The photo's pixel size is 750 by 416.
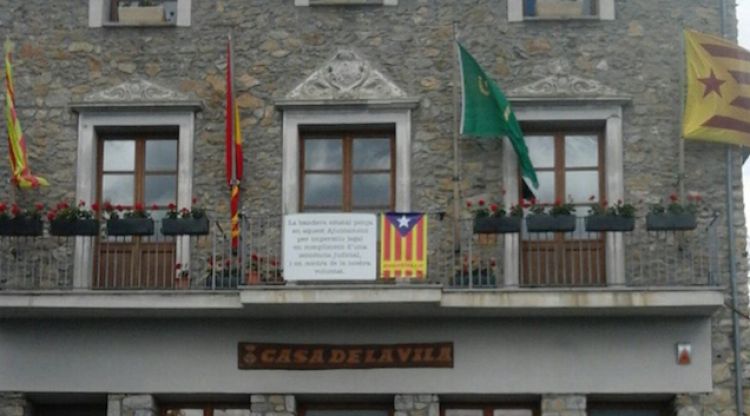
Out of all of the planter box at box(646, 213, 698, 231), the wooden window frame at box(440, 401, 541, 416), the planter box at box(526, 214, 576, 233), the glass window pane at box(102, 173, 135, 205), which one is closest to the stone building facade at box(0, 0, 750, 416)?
the wooden window frame at box(440, 401, 541, 416)

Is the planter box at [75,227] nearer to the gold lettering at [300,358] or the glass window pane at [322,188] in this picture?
the glass window pane at [322,188]

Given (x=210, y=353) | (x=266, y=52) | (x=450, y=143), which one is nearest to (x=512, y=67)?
(x=450, y=143)

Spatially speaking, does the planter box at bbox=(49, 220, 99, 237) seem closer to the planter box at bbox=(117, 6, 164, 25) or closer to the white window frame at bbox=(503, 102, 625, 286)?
the planter box at bbox=(117, 6, 164, 25)

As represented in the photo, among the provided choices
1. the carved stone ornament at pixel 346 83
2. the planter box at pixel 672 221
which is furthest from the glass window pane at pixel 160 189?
the planter box at pixel 672 221

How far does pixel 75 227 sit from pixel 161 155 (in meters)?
1.70

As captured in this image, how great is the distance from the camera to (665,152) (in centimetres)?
2194

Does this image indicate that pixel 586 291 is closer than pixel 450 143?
Yes

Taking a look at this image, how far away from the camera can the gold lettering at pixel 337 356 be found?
70.3 ft

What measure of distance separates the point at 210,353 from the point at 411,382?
237cm

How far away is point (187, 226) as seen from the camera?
69.9ft

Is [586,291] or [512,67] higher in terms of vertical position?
[512,67]

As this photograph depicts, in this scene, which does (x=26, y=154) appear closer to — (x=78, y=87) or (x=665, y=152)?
(x=78, y=87)

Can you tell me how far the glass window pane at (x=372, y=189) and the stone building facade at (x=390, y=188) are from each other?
0.13 m

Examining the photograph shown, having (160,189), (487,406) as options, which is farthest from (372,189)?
(487,406)
